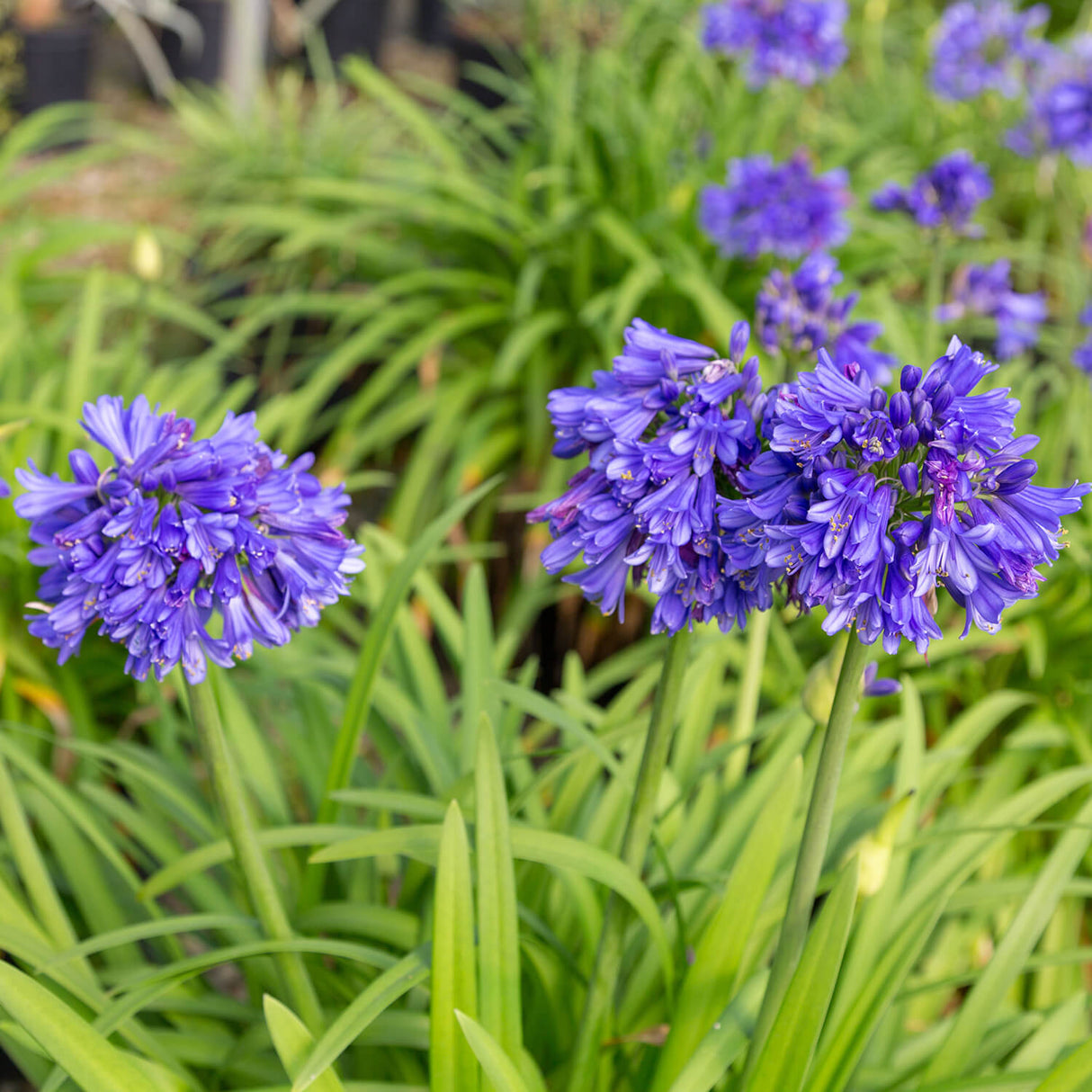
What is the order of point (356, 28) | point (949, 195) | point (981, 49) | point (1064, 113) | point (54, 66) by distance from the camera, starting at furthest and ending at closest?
point (356, 28) → point (54, 66) → point (981, 49) → point (1064, 113) → point (949, 195)

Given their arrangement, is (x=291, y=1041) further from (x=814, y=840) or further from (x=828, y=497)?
(x=828, y=497)

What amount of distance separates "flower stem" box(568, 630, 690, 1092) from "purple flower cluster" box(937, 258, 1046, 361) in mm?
1928

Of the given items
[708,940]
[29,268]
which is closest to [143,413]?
[708,940]

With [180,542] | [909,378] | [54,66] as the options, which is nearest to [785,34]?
[909,378]

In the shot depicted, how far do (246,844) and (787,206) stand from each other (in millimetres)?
2262

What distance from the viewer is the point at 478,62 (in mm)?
6457

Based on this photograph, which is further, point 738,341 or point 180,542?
point 738,341

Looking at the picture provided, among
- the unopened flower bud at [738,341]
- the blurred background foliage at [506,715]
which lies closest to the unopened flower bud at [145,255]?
the blurred background foliage at [506,715]

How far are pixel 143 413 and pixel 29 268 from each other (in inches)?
104

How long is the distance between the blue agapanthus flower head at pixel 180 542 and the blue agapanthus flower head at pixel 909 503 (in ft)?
1.78

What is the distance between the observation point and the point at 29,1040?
1.32 meters

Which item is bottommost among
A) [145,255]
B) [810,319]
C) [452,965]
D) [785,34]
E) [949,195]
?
[452,965]

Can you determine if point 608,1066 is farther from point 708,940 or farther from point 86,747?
point 86,747

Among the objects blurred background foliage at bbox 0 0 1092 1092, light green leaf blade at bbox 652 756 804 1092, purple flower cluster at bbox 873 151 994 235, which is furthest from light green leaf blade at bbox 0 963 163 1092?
purple flower cluster at bbox 873 151 994 235
